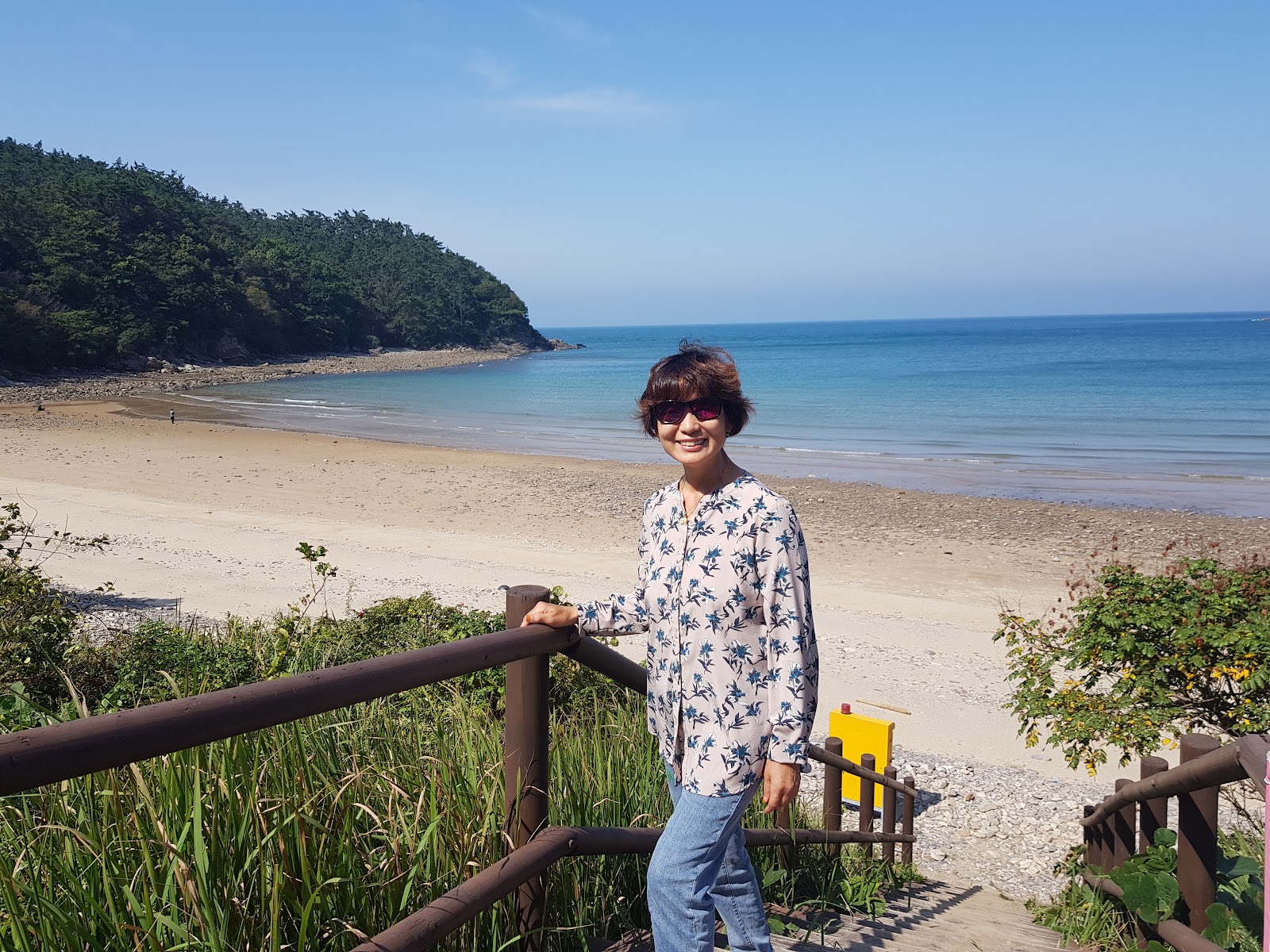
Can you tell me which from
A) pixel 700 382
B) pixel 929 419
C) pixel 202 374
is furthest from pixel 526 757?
pixel 202 374

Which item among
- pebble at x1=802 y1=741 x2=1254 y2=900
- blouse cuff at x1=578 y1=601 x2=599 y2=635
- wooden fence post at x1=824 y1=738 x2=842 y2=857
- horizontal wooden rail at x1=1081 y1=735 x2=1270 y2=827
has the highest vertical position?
blouse cuff at x1=578 y1=601 x2=599 y2=635

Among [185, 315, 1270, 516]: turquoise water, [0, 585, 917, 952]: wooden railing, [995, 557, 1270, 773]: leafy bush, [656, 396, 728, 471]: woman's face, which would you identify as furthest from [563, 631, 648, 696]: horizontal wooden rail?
[185, 315, 1270, 516]: turquoise water

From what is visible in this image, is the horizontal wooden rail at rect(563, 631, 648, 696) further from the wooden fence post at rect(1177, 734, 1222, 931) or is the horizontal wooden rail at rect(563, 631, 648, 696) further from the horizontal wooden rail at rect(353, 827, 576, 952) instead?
the wooden fence post at rect(1177, 734, 1222, 931)

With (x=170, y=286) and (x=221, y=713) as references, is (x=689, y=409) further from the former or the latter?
(x=170, y=286)

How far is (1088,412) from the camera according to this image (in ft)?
127

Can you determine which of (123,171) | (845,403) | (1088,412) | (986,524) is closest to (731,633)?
(986,524)

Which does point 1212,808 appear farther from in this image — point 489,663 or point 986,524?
point 986,524

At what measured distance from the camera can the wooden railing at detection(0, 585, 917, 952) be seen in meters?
1.57

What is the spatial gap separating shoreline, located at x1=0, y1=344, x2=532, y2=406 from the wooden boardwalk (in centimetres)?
4440

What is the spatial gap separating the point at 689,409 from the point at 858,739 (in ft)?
15.0

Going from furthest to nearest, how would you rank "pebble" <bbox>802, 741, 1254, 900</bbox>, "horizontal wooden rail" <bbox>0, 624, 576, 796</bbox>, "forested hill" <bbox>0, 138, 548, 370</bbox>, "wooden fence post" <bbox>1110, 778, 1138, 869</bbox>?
"forested hill" <bbox>0, 138, 548, 370</bbox> → "pebble" <bbox>802, 741, 1254, 900</bbox> → "wooden fence post" <bbox>1110, 778, 1138, 869</bbox> → "horizontal wooden rail" <bbox>0, 624, 576, 796</bbox>

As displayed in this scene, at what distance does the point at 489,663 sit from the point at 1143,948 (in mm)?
2582

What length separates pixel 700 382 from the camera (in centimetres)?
258

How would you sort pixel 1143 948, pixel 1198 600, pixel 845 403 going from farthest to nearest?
pixel 845 403 < pixel 1198 600 < pixel 1143 948
